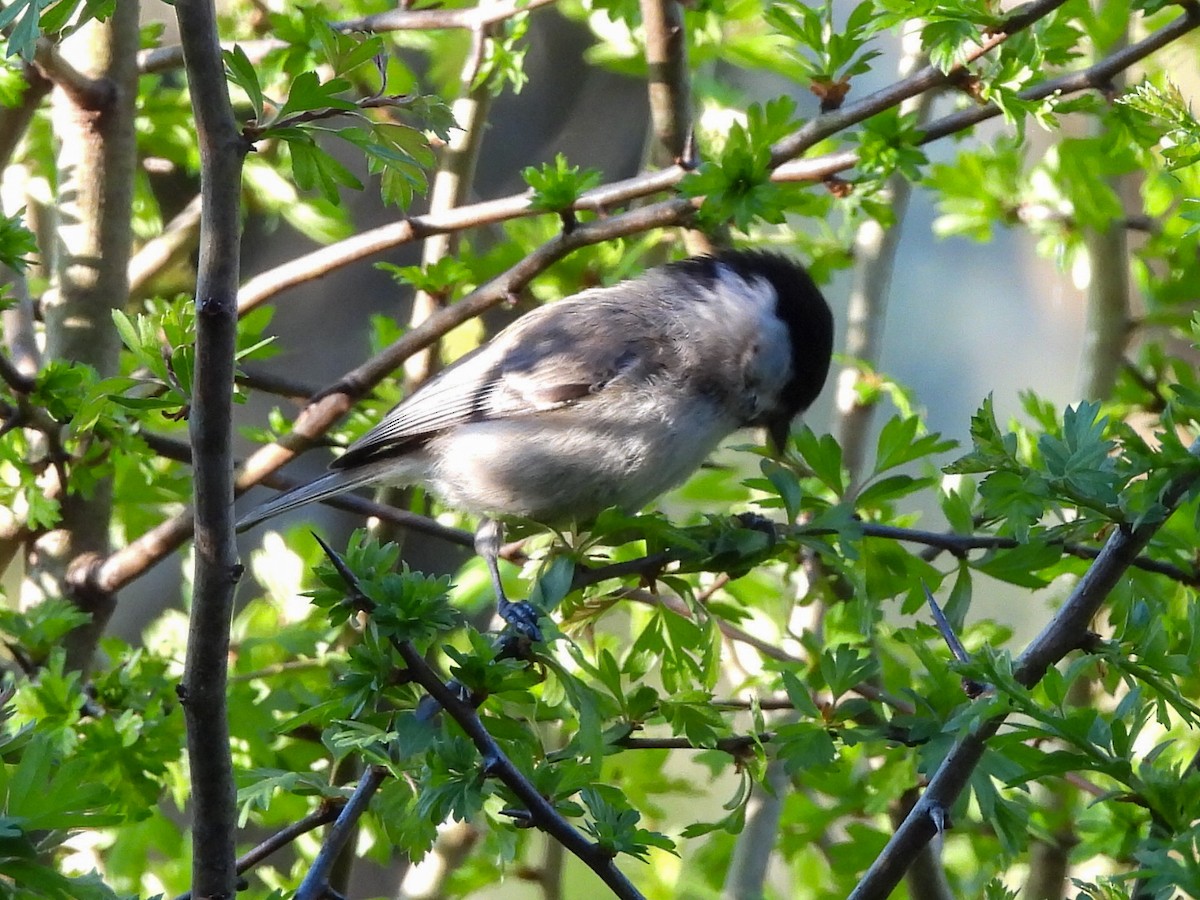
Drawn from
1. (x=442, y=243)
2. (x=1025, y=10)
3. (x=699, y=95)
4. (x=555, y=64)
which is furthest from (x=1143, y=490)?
(x=555, y=64)

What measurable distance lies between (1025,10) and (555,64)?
126 inches

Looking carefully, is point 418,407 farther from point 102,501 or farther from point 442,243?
point 102,501

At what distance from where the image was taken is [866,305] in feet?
11.6

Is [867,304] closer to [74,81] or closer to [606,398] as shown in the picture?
[606,398]

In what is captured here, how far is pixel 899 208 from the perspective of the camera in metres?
3.36

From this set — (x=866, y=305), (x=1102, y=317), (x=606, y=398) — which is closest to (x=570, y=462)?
(x=606, y=398)

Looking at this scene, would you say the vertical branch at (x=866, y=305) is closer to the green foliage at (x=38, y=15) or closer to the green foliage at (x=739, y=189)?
the green foliage at (x=739, y=189)

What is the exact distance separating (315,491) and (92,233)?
27.6 inches

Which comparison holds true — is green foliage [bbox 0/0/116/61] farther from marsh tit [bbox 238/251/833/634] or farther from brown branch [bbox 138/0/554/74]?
marsh tit [bbox 238/251/833/634]

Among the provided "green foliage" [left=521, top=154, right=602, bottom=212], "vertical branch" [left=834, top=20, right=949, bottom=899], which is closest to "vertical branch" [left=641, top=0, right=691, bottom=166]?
"green foliage" [left=521, top=154, right=602, bottom=212]

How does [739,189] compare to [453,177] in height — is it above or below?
below

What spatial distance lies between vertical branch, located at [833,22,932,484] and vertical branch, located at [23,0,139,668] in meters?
1.72

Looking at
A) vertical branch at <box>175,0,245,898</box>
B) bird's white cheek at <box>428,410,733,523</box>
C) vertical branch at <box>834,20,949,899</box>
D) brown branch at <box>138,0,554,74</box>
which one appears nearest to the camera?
vertical branch at <box>175,0,245,898</box>

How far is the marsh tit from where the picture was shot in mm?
2711
